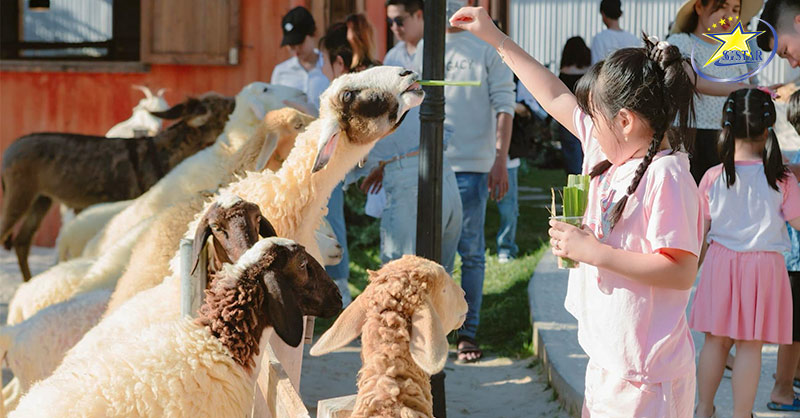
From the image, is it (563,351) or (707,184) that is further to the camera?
(563,351)

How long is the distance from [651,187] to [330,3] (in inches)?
353

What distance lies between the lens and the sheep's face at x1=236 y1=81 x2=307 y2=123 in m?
5.93

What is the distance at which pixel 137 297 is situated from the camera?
12.6ft

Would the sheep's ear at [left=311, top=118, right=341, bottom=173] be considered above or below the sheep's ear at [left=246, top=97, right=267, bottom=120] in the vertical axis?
below

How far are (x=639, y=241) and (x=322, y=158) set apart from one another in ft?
4.70

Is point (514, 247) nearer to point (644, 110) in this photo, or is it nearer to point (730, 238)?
point (730, 238)

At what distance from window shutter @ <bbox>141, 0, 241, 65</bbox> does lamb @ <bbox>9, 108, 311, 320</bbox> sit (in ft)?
18.5

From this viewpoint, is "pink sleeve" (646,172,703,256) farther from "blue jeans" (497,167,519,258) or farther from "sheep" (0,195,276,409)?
"blue jeans" (497,167,519,258)

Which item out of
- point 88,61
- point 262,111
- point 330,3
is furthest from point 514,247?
→ point 88,61

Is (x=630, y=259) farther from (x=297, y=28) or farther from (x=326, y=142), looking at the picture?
(x=297, y=28)

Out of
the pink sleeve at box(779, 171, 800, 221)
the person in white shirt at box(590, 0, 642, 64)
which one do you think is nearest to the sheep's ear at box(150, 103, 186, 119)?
the pink sleeve at box(779, 171, 800, 221)

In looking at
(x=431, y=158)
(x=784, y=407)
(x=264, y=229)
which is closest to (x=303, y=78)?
(x=431, y=158)

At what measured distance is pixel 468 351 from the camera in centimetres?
666

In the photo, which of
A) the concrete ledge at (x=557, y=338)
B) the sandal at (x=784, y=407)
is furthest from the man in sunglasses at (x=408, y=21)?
the sandal at (x=784, y=407)
